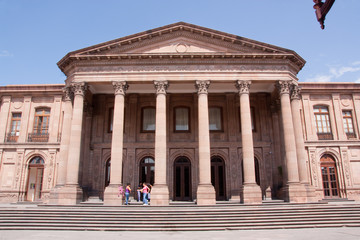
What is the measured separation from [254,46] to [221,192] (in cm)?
1127

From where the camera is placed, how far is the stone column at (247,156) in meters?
18.5

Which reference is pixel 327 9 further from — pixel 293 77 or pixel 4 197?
pixel 4 197

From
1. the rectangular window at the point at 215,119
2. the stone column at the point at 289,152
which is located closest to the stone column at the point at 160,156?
the rectangular window at the point at 215,119

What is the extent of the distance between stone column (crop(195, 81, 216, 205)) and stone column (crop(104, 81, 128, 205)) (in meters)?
5.03

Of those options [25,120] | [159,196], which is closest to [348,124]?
[159,196]

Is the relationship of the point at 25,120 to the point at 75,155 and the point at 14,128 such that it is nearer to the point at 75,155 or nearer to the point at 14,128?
the point at 14,128

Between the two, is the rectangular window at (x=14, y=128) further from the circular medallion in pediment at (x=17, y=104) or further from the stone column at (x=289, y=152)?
the stone column at (x=289, y=152)

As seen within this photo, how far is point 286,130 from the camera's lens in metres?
20.1

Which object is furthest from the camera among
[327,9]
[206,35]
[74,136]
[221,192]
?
[221,192]

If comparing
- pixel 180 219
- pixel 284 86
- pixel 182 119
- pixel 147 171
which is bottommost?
pixel 180 219

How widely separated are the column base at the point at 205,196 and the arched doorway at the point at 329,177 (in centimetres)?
1128

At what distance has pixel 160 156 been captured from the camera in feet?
63.1

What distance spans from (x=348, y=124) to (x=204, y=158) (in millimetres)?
14589

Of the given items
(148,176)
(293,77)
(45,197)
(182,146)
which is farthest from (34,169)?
(293,77)
